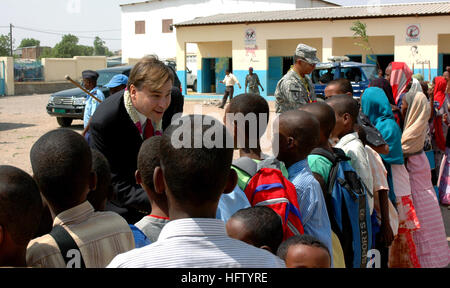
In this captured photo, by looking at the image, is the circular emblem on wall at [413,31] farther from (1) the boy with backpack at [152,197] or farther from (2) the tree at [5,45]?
(2) the tree at [5,45]

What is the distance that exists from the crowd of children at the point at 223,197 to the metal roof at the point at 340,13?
1957 centimetres

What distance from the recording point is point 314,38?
25.7 meters

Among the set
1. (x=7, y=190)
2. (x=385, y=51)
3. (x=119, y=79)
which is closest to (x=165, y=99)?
(x=7, y=190)

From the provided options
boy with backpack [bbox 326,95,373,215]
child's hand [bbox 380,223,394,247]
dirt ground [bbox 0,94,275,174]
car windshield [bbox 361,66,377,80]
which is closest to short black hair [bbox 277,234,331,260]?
boy with backpack [bbox 326,95,373,215]

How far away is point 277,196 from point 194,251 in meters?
1.01

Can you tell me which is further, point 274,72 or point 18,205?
point 274,72

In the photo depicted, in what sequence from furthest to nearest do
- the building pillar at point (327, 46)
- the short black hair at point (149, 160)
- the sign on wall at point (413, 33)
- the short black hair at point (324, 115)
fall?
1. the building pillar at point (327, 46)
2. the sign on wall at point (413, 33)
3. the short black hair at point (324, 115)
4. the short black hair at point (149, 160)

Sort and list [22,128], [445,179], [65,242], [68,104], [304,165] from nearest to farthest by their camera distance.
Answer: [65,242], [304,165], [445,179], [68,104], [22,128]

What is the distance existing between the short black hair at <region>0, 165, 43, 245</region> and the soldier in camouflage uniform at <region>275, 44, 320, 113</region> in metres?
3.30

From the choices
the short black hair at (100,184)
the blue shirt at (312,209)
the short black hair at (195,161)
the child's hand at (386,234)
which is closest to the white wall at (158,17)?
the child's hand at (386,234)

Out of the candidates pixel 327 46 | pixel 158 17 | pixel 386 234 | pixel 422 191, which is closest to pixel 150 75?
pixel 386 234

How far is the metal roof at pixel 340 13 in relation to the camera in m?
22.3

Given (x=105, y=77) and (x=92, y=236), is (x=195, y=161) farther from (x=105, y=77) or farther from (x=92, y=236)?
(x=105, y=77)

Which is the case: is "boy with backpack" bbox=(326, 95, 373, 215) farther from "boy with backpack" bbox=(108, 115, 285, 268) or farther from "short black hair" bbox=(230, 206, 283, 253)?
"boy with backpack" bbox=(108, 115, 285, 268)
